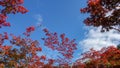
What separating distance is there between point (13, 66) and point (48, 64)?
4997mm

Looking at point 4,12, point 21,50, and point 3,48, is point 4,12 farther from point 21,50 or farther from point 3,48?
point 21,50

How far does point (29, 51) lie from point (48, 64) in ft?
12.0

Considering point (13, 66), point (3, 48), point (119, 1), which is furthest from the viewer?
point (13, 66)

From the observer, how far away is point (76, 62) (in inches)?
1291

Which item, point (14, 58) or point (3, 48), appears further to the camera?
point (14, 58)

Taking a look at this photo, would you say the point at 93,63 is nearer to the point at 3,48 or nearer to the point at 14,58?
the point at 14,58

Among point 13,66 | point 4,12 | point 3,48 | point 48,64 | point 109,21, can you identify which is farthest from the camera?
point 48,64

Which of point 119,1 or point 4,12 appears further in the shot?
point 119,1

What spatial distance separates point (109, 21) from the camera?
23.3 metres

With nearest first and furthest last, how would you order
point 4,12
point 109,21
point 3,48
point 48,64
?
point 4,12 < point 109,21 < point 3,48 < point 48,64

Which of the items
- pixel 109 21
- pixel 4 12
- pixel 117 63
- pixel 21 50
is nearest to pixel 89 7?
pixel 109 21

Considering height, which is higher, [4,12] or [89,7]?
[89,7]

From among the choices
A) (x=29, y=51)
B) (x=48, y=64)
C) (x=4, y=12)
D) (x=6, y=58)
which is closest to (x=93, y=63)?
(x=48, y=64)

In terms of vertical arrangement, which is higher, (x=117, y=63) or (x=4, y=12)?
(x=117, y=63)
